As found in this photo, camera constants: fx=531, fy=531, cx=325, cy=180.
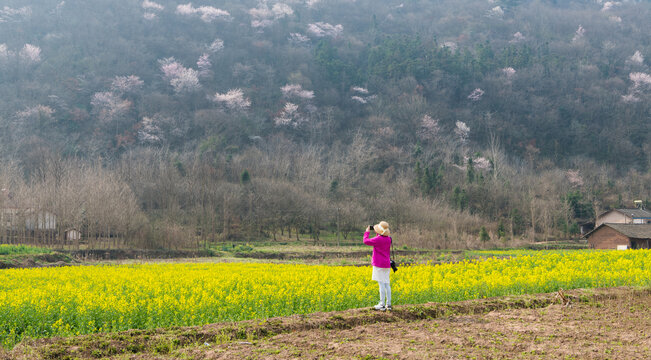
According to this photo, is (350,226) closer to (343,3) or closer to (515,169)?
(515,169)

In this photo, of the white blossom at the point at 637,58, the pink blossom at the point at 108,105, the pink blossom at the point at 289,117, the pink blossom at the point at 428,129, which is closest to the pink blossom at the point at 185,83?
the pink blossom at the point at 108,105

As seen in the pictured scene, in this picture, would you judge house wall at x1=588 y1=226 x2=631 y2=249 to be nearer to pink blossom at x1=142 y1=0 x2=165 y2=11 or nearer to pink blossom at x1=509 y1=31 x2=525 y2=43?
pink blossom at x1=509 y1=31 x2=525 y2=43

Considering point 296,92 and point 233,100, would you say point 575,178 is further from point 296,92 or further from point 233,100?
point 233,100

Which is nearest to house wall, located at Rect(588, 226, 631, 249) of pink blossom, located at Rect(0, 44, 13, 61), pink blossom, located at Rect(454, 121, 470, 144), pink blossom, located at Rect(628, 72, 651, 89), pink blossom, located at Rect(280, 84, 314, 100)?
pink blossom, located at Rect(454, 121, 470, 144)

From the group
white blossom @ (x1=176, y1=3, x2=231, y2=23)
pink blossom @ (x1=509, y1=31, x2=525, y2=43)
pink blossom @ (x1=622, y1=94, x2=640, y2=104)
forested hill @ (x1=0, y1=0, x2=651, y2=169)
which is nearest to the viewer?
forested hill @ (x1=0, y1=0, x2=651, y2=169)

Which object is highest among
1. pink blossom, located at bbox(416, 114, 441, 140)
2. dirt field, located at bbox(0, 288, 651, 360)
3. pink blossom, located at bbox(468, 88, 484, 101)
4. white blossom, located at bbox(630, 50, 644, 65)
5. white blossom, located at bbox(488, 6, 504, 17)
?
white blossom, located at bbox(488, 6, 504, 17)

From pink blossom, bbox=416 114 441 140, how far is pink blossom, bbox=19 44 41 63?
6525 cm

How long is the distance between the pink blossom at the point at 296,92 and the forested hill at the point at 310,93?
0.35 meters

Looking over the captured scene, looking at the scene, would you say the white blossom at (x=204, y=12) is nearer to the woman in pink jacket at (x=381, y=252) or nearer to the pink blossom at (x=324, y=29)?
the pink blossom at (x=324, y=29)

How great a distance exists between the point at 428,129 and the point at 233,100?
32745 mm

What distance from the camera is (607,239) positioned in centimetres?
4444

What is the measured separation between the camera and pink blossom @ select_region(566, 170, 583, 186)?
78.2 meters

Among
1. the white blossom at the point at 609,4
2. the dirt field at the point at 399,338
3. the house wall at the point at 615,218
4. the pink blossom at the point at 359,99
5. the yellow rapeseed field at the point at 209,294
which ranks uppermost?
the white blossom at the point at 609,4

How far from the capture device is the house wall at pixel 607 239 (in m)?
42.9
